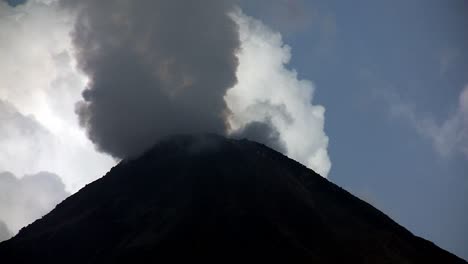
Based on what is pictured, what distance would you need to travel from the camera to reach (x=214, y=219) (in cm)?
9256

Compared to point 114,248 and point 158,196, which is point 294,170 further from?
point 114,248

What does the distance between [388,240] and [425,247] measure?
8705mm

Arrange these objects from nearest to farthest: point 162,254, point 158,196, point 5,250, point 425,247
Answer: point 162,254
point 5,250
point 425,247
point 158,196

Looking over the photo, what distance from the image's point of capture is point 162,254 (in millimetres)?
80375

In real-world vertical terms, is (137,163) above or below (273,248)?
above

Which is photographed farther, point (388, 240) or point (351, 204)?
point (351, 204)

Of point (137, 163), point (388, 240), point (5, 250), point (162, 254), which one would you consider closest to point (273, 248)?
point (162, 254)

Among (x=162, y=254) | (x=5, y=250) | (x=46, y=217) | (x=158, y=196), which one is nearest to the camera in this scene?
(x=162, y=254)

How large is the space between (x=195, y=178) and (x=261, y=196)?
55.0ft

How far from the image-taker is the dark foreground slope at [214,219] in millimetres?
83000

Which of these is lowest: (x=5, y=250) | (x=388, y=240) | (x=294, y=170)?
(x=5, y=250)

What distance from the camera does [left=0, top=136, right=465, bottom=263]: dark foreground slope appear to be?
8300 centimetres

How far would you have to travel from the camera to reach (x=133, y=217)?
99875 mm

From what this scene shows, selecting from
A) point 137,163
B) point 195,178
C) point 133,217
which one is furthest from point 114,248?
point 137,163
